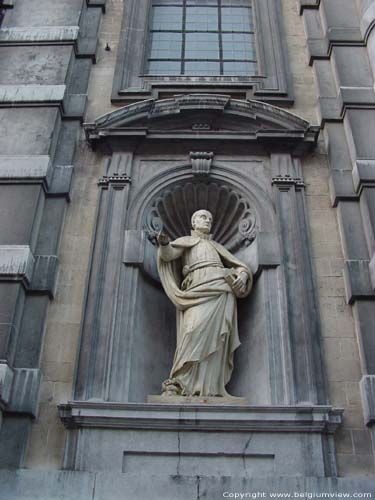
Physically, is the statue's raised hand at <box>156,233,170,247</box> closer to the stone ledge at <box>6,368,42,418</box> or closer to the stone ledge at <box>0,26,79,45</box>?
the stone ledge at <box>6,368,42,418</box>

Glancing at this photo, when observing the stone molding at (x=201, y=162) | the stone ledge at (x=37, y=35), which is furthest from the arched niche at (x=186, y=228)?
the stone ledge at (x=37, y=35)

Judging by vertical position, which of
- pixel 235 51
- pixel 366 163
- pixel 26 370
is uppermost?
pixel 235 51

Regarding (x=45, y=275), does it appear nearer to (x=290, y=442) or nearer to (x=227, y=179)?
Answer: (x=227, y=179)

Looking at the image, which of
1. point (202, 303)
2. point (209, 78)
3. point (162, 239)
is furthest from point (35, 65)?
point (202, 303)

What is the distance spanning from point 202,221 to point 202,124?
1.79m

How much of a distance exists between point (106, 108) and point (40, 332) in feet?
14.5

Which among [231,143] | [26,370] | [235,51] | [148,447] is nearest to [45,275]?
Answer: [26,370]

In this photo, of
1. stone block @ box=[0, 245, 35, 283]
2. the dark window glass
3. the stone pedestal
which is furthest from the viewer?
the dark window glass

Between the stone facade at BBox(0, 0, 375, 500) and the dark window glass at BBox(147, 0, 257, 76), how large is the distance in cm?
69

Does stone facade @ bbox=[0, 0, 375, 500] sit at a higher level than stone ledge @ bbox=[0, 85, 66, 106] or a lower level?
lower

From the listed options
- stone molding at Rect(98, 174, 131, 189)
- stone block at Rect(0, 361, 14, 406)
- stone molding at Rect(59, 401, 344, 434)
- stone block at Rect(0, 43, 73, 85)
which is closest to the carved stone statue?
stone molding at Rect(59, 401, 344, 434)

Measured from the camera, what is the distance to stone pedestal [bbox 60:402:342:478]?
646 cm

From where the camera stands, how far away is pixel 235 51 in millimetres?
11938

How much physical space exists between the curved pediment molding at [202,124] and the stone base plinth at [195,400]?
13.3ft
